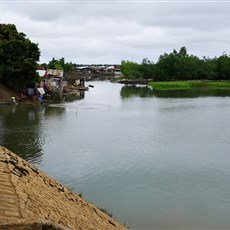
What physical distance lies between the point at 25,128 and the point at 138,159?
1263cm

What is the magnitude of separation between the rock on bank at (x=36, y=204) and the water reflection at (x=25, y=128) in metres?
10.2

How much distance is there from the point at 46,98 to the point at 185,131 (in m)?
25.1

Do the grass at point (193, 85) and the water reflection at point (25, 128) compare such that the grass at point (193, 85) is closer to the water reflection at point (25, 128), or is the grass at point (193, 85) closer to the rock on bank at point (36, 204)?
the water reflection at point (25, 128)

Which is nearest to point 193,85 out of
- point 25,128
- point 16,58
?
point 16,58

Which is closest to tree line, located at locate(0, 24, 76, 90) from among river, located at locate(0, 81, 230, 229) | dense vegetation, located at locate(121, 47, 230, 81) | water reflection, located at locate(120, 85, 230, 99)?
river, located at locate(0, 81, 230, 229)

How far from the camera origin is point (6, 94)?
44.8 metres

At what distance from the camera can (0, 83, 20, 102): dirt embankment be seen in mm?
43906

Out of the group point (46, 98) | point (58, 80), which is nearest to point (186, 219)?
point (46, 98)

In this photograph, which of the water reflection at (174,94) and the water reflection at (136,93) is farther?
the water reflection at (136,93)

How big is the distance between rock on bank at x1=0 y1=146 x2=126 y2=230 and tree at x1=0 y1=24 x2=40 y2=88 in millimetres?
34324

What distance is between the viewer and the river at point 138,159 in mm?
14641

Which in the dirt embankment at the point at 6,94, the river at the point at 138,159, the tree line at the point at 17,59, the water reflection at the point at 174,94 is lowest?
the river at the point at 138,159

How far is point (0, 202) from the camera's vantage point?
293 inches

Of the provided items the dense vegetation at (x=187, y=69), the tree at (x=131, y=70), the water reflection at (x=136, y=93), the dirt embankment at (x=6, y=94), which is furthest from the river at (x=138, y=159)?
the tree at (x=131, y=70)
